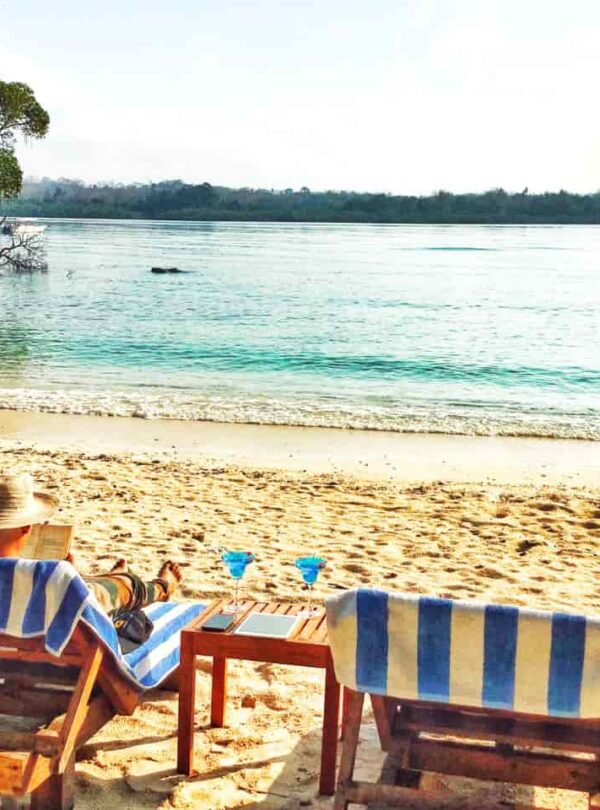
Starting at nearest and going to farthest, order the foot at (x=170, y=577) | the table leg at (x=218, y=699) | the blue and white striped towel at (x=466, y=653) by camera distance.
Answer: the blue and white striped towel at (x=466, y=653)
the table leg at (x=218, y=699)
the foot at (x=170, y=577)

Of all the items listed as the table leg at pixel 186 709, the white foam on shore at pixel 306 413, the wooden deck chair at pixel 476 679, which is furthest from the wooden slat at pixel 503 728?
the white foam on shore at pixel 306 413

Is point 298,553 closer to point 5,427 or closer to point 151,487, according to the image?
point 151,487

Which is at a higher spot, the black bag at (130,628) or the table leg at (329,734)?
the black bag at (130,628)

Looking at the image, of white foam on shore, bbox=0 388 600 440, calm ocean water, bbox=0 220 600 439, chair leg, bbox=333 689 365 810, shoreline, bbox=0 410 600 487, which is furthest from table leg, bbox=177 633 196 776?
calm ocean water, bbox=0 220 600 439

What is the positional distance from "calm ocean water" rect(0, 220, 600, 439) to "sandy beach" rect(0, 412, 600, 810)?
1.93m

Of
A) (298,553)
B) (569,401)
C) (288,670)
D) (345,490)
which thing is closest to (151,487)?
(345,490)

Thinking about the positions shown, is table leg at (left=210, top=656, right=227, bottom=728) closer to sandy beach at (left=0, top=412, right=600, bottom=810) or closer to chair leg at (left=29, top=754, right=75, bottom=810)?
sandy beach at (left=0, top=412, right=600, bottom=810)

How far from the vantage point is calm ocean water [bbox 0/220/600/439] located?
1493 centimetres

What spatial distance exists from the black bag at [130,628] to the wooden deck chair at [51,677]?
0.12 metres

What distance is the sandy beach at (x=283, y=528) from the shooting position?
3.80 meters

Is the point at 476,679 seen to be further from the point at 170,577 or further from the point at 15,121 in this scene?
the point at 15,121

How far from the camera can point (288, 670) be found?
473 centimetres

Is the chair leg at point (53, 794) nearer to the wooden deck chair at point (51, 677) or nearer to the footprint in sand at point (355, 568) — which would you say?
the wooden deck chair at point (51, 677)

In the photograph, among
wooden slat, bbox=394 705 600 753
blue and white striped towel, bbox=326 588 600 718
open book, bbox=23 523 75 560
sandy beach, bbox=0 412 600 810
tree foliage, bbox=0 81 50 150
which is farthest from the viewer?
tree foliage, bbox=0 81 50 150
